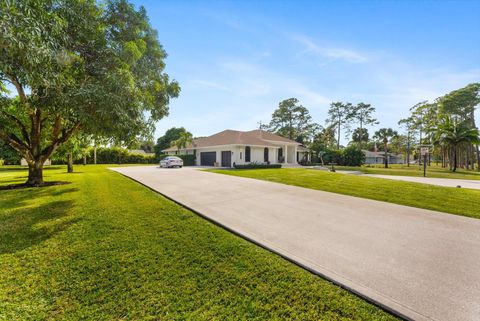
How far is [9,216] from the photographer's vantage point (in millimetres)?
5688

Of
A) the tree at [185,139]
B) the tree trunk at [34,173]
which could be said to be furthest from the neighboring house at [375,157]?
the tree trunk at [34,173]

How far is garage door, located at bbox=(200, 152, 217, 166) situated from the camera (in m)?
27.2

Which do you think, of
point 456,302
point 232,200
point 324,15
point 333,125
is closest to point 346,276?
point 456,302

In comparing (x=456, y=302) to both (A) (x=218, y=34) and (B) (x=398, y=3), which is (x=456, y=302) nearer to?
(B) (x=398, y=3)

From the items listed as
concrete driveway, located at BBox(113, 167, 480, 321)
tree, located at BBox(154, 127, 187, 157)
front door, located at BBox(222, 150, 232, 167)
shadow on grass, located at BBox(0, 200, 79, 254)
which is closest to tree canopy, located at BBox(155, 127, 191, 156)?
tree, located at BBox(154, 127, 187, 157)

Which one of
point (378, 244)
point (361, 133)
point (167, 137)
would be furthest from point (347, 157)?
point (167, 137)


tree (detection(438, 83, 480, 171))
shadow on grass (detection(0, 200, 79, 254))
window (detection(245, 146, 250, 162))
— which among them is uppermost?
tree (detection(438, 83, 480, 171))

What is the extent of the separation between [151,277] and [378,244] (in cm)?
390

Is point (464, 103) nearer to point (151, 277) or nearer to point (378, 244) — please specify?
point (378, 244)

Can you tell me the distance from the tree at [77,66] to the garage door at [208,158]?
15.4 m

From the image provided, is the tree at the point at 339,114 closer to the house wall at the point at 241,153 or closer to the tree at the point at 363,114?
the tree at the point at 363,114

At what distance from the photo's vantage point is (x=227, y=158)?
2492 cm

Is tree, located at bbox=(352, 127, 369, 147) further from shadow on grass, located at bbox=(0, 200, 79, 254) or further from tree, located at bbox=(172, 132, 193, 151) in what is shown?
shadow on grass, located at bbox=(0, 200, 79, 254)

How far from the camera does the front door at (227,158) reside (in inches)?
960
